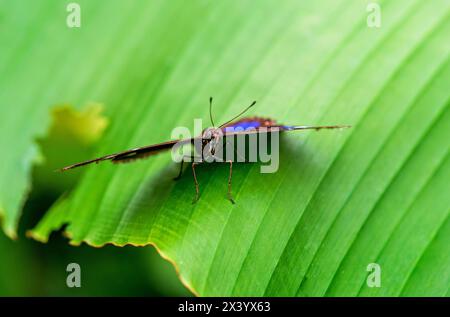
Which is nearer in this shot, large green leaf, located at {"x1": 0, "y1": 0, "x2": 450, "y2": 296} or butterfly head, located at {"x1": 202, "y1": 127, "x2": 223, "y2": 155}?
large green leaf, located at {"x1": 0, "y1": 0, "x2": 450, "y2": 296}

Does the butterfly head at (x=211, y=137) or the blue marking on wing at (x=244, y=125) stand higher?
the blue marking on wing at (x=244, y=125)

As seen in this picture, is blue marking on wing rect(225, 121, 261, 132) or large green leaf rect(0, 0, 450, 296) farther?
blue marking on wing rect(225, 121, 261, 132)

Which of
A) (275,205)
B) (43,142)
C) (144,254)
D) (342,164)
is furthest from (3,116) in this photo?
(342,164)

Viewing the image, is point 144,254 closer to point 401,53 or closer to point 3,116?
point 3,116

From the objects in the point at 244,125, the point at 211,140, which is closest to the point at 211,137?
the point at 211,140

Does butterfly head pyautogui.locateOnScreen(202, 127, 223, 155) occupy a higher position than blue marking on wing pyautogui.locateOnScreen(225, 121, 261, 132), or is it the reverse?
blue marking on wing pyautogui.locateOnScreen(225, 121, 261, 132)

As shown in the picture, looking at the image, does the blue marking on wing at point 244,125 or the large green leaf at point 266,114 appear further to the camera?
the blue marking on wing at point 244,125

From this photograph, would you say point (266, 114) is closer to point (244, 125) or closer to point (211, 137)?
point (244, 125)

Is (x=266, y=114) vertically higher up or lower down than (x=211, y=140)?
higher up
